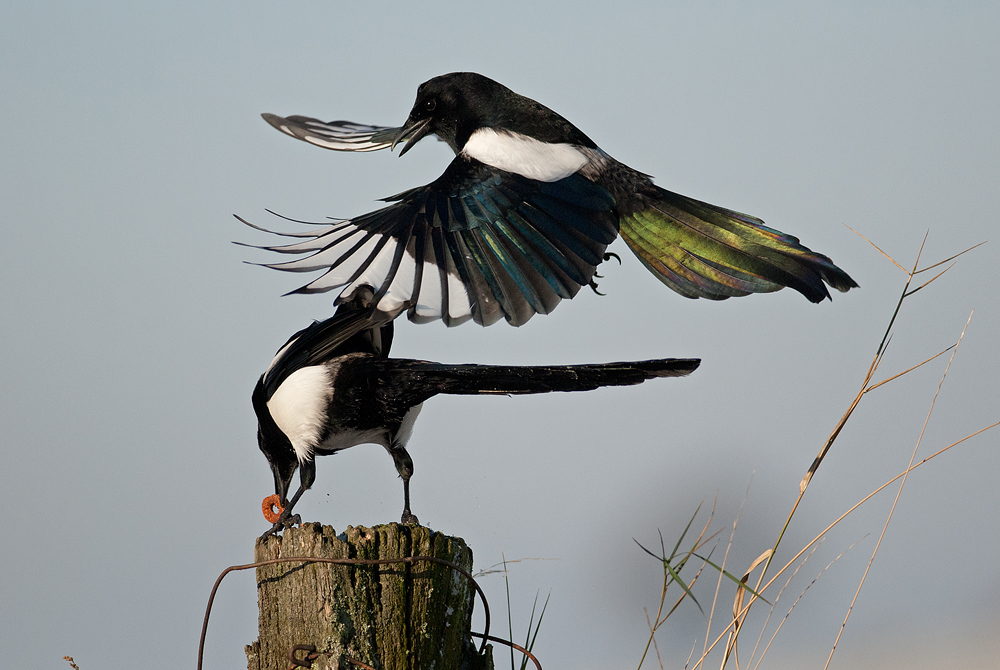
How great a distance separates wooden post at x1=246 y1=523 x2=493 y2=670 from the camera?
61.9 inches

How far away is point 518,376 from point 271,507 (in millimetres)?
1051

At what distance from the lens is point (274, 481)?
2.64m

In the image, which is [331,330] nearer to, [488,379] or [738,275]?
[488,379]

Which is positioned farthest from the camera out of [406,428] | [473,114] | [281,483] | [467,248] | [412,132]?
[412,132]

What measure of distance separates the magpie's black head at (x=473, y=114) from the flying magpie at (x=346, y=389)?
74 cm

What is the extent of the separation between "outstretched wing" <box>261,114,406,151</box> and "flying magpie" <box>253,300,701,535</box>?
111 cm

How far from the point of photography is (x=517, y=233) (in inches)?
89.1

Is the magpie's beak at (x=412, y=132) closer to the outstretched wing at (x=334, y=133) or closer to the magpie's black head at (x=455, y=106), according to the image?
the magpie's black head at (x=455, y=106)

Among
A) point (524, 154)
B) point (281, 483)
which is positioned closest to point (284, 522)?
point (281, 483)

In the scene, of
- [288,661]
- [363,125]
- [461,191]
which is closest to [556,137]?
[461,191]

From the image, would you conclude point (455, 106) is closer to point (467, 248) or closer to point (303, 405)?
point (467, 248)

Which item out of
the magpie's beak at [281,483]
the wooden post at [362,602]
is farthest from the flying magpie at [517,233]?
the magpie's beak at [281,483]

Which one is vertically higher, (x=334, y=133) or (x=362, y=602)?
(x=334, y=133)

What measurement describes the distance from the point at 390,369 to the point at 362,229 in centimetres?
39
